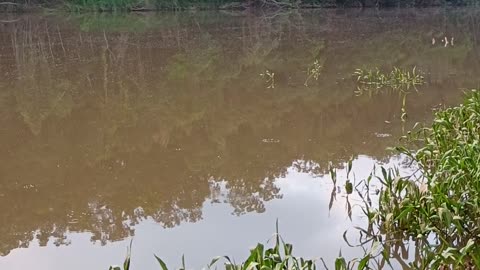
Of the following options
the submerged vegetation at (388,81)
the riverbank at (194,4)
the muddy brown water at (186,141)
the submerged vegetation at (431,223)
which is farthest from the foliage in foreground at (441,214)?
the riverbank at (194,4)

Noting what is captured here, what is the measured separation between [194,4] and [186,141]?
25397mm

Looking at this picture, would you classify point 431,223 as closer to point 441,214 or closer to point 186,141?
point 441,214

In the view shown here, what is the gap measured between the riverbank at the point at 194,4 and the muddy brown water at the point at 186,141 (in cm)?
1416

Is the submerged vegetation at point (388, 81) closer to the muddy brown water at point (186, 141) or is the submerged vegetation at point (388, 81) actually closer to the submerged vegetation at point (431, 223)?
the muddy brown water at point (186, 141)

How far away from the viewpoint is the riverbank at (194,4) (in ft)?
90.9

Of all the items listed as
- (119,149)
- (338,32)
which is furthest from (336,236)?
(338,32)

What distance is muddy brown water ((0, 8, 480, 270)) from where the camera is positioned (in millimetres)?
3830

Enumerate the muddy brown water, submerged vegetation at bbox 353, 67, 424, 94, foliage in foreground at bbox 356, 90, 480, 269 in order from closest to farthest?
foliage in foreground at bbox 356, 90, 480, 269, the muddy brown water, submerged vegetation at bbox 353, 67, 424, 94

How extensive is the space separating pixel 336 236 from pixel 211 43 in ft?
39.8

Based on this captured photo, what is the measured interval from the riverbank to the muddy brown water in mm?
14162

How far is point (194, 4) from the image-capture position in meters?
30.4

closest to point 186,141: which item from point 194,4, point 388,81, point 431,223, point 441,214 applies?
point 431,223

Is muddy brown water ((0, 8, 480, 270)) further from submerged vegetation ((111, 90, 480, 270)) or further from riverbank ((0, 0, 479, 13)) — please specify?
riverbank ((0, 0, 479, 13))

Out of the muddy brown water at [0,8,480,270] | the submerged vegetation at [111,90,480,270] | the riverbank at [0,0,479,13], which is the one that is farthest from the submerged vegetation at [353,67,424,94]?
the riverbank at [0,0,479,13]
